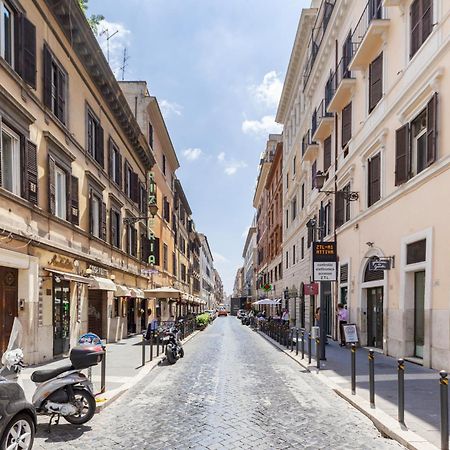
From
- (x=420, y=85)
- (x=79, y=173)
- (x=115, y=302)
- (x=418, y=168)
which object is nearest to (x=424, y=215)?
(x=418, y=168)

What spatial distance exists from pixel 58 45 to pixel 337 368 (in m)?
13.0

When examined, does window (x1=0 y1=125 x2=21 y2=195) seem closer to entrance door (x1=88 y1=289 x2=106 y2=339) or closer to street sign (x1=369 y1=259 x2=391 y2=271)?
entrance door (x1=88 y1=289 x2=106 y2=339)

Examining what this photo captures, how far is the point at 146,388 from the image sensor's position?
1012 centimetres

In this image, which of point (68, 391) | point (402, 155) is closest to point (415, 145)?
point (402, 155)

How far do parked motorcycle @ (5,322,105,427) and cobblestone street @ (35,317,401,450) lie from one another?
23cm

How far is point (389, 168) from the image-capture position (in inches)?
625

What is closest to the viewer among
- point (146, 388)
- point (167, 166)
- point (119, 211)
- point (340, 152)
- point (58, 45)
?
point (146, 388)

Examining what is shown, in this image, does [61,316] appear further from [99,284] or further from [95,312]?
[95,312]

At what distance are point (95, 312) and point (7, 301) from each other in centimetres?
833

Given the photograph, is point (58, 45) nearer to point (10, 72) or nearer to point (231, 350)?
point (10, 72)

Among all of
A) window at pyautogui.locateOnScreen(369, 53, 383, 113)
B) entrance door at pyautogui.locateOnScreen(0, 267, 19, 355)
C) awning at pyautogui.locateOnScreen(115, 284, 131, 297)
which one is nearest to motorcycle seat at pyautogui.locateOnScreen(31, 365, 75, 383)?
entrance door at pyautogui.locateOnScreen(0, 267, 19, 355)

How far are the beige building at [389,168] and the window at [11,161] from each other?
10.6m

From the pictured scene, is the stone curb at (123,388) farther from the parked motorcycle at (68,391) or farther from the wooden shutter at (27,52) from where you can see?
the wooden shutter at (27,52)

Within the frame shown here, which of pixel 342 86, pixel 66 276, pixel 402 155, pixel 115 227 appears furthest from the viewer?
pixel 115 227
